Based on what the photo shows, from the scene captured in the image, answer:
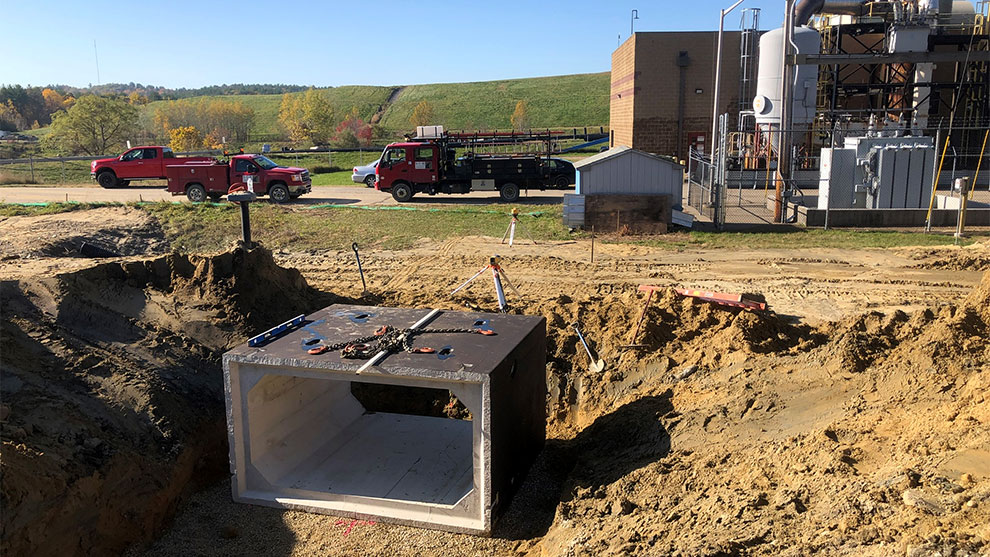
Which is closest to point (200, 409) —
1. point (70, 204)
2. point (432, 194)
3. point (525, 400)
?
point (525, 400)

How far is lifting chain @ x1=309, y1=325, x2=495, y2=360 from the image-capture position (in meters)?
7.37

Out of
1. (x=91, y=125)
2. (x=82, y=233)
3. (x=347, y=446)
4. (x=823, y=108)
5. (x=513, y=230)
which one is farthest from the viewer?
(x=91, y=125)

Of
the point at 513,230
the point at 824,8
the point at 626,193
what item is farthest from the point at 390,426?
the point at 824,8

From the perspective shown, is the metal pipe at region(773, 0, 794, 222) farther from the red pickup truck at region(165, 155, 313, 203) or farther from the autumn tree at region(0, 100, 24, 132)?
the autumn tree at region(0, 100, 24, 132)

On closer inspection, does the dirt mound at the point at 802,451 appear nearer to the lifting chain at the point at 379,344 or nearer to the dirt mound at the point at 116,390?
the lifting chain at the point at 379,344

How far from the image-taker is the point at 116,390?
782 cm

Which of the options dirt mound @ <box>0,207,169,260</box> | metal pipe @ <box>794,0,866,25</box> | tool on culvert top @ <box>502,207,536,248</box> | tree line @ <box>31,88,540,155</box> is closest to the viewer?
dirt mound @ <box>0,207,169,260</box>

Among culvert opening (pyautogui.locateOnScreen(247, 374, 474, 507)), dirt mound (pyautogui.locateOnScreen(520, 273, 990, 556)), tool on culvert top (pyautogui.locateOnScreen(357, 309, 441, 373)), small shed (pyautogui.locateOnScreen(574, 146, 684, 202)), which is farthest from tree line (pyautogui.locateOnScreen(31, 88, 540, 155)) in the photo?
dirt mound (pyautogui.locateOnScreen(520, 273, 990, 556))

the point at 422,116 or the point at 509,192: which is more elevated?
the point at 422,116

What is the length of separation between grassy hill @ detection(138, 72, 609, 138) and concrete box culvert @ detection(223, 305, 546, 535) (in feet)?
230

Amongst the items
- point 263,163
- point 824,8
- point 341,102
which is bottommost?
point 263,163

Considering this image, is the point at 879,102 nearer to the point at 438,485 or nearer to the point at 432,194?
the point at 432,194

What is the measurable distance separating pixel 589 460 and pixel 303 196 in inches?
869

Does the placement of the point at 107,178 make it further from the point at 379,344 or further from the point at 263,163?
the point at 379,344
